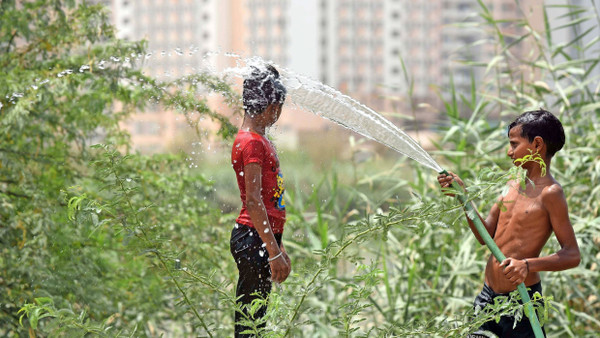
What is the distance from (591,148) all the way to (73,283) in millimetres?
2717

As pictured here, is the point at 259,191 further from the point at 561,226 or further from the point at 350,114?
A: the point at 561,226

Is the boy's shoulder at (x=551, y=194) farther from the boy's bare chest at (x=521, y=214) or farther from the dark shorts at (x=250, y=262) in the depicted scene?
the dark shorts at (x=250, y=262)

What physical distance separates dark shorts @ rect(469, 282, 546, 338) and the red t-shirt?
0.70m

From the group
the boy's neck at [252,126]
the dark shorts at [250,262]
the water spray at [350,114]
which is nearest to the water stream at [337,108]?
the water spray at [350,114]

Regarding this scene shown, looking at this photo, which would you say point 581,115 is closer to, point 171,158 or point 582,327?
point 582,327

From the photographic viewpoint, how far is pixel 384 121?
8.90 feet

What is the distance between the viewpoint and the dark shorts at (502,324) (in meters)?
2.58

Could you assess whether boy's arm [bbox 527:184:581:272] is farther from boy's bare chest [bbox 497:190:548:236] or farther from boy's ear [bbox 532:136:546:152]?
boy's ear [bbox 532:136:546:152]

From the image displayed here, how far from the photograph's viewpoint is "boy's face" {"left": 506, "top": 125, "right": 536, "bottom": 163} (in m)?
2.56

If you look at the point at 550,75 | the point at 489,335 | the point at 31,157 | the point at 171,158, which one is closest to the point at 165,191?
the point at 171,158

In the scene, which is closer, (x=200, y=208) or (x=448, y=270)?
(x=200, y=208)

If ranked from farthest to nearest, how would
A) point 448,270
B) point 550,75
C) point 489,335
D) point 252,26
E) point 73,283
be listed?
point 252,26
point 550,75
point 448,270
point 73,283
point 489,335

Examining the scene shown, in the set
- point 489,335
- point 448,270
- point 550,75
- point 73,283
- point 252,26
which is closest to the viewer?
point 489,335

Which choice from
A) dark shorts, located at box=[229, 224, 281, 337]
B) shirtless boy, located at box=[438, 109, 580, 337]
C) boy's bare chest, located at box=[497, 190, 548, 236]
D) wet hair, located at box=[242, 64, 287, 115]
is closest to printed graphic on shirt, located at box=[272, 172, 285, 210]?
dark shorts, located at box=[229, 224, 281, 337]
